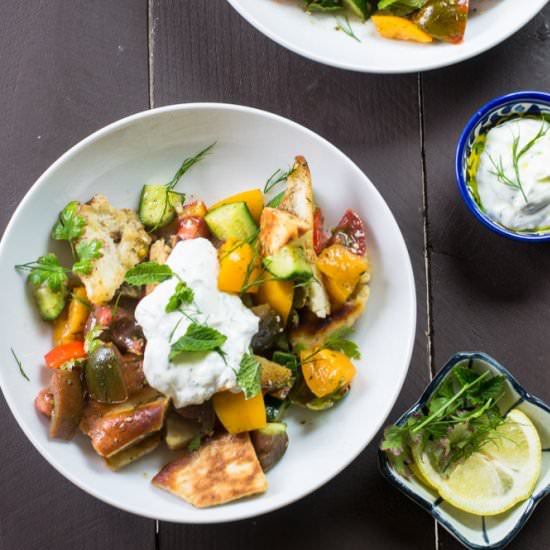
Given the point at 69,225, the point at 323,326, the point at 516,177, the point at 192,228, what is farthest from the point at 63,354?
the point at 516,177

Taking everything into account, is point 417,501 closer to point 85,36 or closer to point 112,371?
point 112,371

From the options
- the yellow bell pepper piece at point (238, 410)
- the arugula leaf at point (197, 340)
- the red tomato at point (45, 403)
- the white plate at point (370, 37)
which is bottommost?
the yellow bell pepper piece at point (238, 410)

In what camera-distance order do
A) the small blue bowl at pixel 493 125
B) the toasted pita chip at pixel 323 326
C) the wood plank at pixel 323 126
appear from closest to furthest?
1. the toasted pita chip at pixel 323 326
2. the small blue bowl at pixel 493 125
3. the wood plank at pixel 323 126

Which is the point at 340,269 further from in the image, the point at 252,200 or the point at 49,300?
the point at 49,300

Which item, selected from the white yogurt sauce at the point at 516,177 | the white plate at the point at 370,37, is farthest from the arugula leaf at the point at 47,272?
the white yogurt sauce at the point at 516,177

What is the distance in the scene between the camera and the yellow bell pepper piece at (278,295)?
6.83ft

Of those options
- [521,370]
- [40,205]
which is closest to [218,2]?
[40,205]

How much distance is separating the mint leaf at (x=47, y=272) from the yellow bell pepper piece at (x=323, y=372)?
671mm

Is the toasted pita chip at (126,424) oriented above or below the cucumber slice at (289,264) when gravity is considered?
below

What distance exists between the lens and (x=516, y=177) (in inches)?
89.0

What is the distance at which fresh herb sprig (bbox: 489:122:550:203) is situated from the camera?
226 cm

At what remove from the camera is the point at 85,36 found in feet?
8.13

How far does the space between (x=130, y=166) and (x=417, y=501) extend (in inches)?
48.4

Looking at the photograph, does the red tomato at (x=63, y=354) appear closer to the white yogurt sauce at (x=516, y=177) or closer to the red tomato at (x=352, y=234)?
the red tomato at (x=352, y=234)
